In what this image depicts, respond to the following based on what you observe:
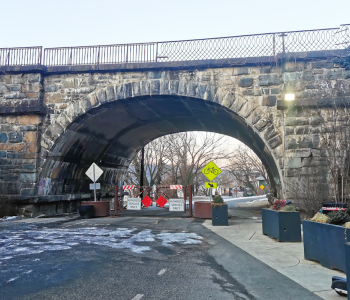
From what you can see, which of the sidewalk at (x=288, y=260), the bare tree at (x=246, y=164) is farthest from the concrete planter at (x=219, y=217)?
the bare tree at (x=246, y=164)

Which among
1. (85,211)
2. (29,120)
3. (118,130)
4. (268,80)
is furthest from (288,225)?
(118,130)

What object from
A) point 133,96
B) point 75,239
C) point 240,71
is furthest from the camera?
point 133,96

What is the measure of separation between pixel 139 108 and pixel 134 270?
37.5 ft

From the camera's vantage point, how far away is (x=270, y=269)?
19.9ft

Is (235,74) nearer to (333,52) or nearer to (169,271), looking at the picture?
(333,52)

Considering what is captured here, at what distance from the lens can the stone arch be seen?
44.3ft

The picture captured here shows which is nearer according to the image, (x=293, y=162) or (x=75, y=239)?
(x=75, y=239)

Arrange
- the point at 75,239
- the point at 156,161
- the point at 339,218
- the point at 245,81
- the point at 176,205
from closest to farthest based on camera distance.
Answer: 1. the point at 339,218
2. the point at 75,239
3. the point at 245,81
4. the point at 176,205
5. the point at 156,161

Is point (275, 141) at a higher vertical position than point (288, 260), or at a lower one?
higher

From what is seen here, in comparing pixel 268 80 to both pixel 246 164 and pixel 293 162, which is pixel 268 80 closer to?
pixel 293 162

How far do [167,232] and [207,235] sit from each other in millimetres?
1385

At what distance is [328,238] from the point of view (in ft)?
19.8

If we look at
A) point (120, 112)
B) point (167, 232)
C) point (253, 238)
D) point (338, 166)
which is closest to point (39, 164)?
point (120, 112)

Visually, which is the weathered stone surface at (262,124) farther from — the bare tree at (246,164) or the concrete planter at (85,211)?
the bare tree at (246,164)
